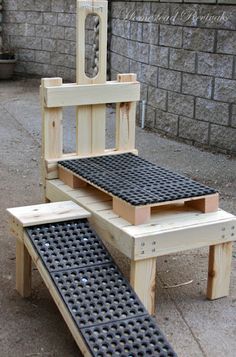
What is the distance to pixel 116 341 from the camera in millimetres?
2875

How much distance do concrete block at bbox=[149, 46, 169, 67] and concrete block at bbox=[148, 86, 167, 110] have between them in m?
0.30

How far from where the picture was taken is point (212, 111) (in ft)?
22.4

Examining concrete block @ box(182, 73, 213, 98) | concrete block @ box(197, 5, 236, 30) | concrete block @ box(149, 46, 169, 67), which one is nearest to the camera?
concrete block @ box(197, 5, 236, 30)

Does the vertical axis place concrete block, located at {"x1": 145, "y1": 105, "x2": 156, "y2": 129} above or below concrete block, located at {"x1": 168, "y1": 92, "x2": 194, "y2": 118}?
below

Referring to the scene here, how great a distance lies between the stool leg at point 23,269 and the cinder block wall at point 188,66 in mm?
3556

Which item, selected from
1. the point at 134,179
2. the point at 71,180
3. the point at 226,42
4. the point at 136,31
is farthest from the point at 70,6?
the point at 134,179

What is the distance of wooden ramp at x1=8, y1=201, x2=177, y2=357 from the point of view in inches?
114

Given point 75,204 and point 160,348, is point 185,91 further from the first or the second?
point 160,348

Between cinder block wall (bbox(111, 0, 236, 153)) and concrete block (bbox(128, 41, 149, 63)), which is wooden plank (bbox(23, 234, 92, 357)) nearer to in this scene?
cinder block wall (bbox(111, 0, 236, 153))

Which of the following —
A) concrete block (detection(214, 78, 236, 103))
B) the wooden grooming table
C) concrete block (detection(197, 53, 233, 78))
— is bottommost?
the wooden grooming table

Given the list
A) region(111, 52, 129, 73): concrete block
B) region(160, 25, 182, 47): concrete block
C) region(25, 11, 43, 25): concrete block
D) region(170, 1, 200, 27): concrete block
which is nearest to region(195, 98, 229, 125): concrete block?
region(160, 25, 182, 47): concrete block

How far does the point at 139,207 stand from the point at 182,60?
4049 mm

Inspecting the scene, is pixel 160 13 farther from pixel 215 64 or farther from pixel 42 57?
pixel 42 57

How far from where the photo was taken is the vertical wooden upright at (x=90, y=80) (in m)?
4.33
